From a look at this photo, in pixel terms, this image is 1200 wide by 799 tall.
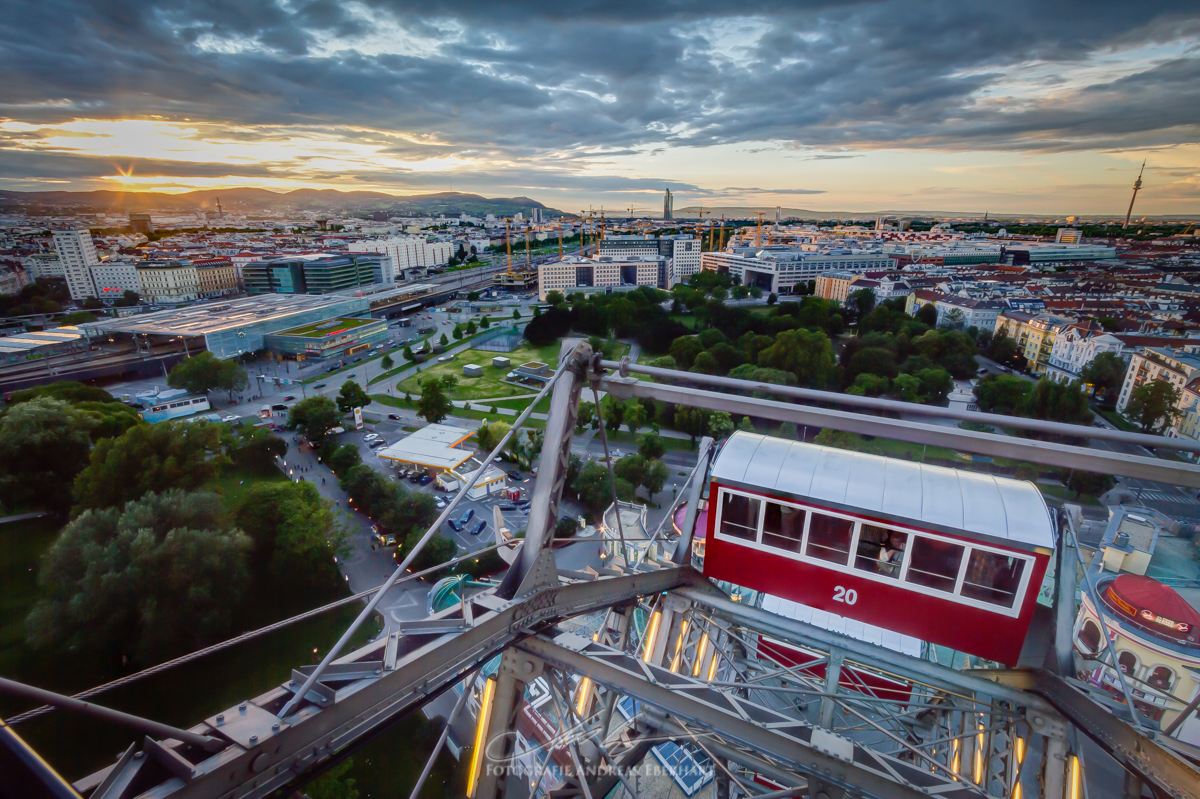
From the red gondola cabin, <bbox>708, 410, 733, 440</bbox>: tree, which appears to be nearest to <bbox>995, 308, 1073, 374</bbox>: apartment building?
<bbox>708, 410, 733, 440</bbox>: tree

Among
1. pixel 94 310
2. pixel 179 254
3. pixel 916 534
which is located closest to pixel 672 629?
pixel 916 534

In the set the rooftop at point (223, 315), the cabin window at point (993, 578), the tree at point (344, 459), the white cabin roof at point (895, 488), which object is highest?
the white cabin roof at point (895, 488)

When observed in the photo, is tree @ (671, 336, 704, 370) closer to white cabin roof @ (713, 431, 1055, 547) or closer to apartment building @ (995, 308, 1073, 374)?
apartment building @ (995, 308, 1073, 374)

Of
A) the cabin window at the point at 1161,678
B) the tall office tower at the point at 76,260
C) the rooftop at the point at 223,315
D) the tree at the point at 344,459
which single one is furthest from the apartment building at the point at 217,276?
the cabin window at the point at 1161,678

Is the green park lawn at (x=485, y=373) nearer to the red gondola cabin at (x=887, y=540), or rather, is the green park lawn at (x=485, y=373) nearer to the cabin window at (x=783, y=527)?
the red gondola cabin at (x=887, y=540)

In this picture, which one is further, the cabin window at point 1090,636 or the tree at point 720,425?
the tree at point 720,425
